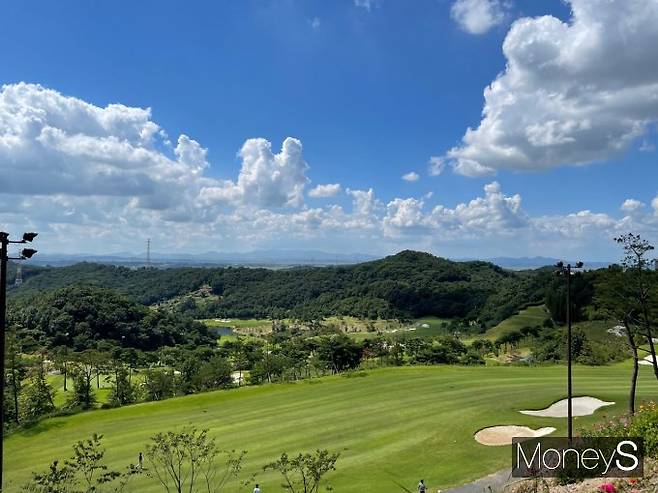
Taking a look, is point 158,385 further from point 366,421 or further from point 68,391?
point 366,421

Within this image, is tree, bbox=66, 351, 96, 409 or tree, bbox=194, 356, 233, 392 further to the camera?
tree, bbox=194, 356, 233, 392

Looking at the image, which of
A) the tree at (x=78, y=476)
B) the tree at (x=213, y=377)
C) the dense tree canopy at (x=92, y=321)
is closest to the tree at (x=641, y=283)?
the tree at (x=78, y=476)

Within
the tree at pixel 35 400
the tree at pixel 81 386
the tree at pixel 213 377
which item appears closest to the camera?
the tree at pixel 35 400

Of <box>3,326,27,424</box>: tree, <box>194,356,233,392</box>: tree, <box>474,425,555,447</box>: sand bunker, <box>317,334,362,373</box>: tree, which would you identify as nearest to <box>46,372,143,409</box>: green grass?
<box>3,326,27,424</box>: tree

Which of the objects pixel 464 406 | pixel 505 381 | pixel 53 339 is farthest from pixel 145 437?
pixel 53 339

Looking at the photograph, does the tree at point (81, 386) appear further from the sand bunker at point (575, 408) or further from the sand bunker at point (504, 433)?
the sand bunker at point (575, 408)

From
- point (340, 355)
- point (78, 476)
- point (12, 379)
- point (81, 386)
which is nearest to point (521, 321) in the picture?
point (340, 355)

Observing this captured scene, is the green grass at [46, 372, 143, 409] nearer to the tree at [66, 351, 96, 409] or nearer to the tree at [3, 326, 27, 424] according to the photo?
the tree at [66, 351, 96, 409]
